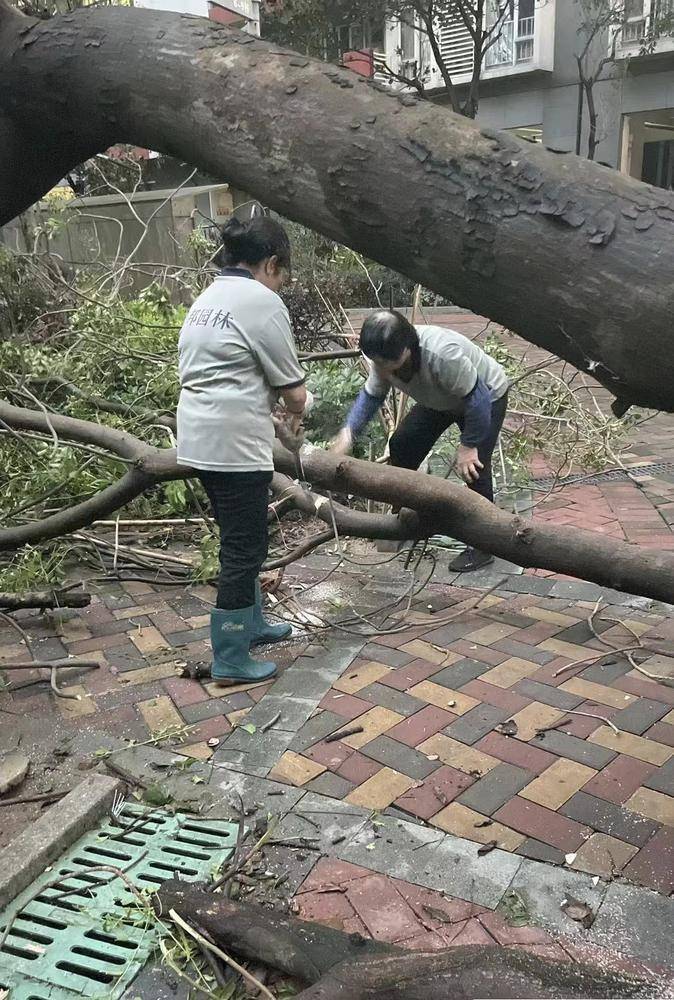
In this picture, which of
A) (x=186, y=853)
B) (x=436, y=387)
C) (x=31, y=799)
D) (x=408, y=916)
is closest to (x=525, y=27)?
(x=436, y=387)

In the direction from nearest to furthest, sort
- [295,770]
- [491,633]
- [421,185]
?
1. [421,185]
2. [295,770]
3. [491,633]

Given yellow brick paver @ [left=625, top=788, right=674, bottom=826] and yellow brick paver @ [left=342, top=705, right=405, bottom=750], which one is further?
yellow brick paver @ [left=342, top=705, right=405, bottom=750]

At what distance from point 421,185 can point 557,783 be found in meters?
2.14

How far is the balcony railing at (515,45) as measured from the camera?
1933 cm

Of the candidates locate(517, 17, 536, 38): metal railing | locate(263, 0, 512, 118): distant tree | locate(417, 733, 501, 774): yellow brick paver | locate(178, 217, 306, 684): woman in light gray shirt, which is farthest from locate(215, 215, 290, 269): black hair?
locate(517, 17, 536, 38): metal railing

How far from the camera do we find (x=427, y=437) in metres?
4.44

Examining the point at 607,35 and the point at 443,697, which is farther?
the point at 607,35

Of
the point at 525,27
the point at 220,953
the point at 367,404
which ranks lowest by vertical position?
the point at 220,953

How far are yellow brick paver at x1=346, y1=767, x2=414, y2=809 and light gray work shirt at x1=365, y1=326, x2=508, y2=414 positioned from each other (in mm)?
1955

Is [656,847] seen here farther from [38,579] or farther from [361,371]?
[361,371]

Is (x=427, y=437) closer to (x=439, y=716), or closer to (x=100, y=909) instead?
(x=439, y=716)

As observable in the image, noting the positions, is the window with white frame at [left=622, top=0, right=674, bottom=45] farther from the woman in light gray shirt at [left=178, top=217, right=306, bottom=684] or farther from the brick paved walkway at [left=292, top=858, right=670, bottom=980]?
the brick paved walkway at [left=292, top=858, right=670, bottom=980]

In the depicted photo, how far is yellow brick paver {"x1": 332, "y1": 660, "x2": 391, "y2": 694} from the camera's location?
3188mm

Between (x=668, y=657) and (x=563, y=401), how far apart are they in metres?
3.10
